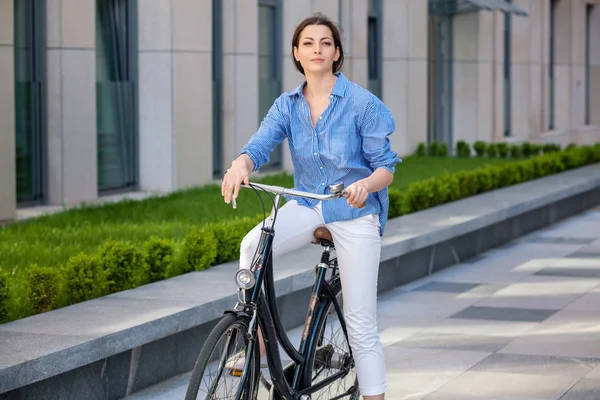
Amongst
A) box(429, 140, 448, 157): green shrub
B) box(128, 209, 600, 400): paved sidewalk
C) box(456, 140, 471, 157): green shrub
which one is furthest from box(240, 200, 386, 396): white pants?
box(456, 140, 471, 157): green shrub

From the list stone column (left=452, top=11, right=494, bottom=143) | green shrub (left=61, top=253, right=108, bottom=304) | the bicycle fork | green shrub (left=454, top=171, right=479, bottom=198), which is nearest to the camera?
the bicycle fork

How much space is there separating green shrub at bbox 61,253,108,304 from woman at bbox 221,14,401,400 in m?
2.51

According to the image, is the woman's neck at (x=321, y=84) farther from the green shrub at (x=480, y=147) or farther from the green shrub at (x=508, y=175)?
the green shrub at (x=480, y=147)

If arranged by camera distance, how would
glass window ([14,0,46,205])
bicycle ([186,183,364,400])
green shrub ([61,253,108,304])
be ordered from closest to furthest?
bicycle ([186,183,364,400]), green shrub ([61,253,108,304]), glass window ([14,0,46,205])

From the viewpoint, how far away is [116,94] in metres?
14.9

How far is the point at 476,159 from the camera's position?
21109 millimetres

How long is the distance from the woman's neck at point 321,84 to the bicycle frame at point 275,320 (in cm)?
57

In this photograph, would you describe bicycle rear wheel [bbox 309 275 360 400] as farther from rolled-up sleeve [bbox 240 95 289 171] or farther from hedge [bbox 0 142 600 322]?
hedge [bbox 0 142 600 322]

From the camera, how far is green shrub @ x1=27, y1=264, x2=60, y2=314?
23.4ft

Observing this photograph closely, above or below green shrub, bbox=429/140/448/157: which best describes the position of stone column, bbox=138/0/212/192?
above

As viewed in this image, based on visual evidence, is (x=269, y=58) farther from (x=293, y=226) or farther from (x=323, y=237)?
(x=293, y=226)

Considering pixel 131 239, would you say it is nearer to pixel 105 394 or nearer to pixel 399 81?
pixel 105 394

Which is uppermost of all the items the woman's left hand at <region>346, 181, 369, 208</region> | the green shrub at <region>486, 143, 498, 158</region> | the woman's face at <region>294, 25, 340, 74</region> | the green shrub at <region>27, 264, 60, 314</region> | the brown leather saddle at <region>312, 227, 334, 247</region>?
the woman's face at <region>294, 25, 340, 74</region>

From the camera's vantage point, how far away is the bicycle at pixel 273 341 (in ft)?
15.1
